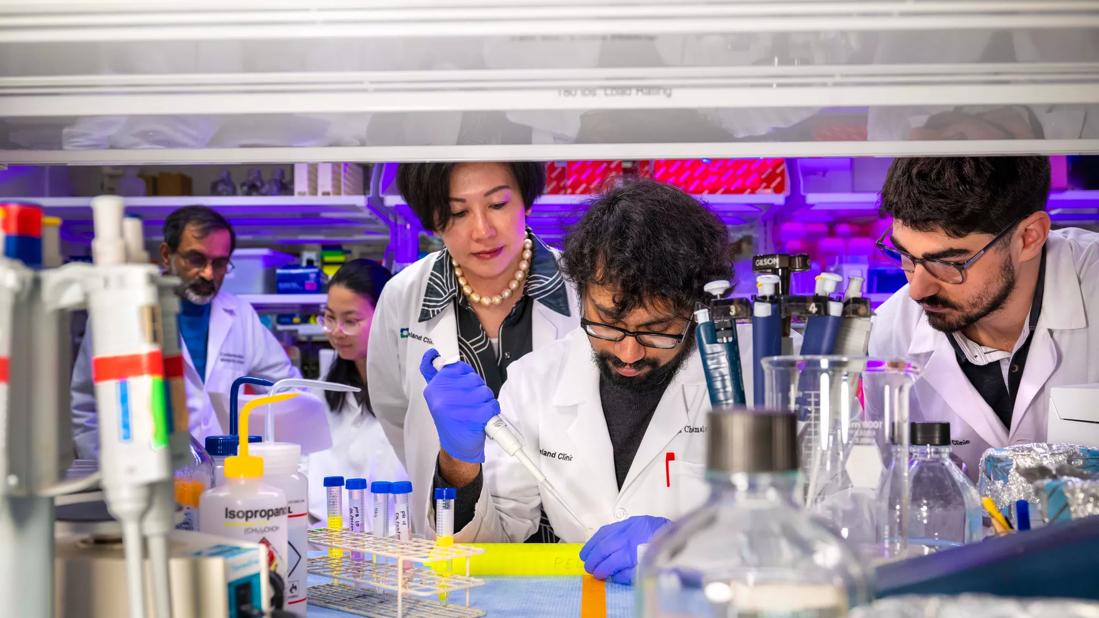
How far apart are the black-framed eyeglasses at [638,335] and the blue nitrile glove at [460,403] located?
0.31 metres

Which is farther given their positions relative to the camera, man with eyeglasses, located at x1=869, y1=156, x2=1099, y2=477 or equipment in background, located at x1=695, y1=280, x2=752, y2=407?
man with eyeglasses, located at x1=869, y1=156, x2=1099, y2=477

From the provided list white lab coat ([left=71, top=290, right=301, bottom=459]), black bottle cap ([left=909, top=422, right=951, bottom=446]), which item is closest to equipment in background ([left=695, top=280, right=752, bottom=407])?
black bottle cap ([left=909, top=422, right=951, bottom=446])

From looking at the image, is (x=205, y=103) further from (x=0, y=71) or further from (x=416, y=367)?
(x=416, y=367)

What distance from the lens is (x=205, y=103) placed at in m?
1.04

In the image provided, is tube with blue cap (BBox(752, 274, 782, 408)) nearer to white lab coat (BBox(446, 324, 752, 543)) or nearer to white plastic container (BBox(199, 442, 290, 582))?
white plastic container (BBox(199, 442, 290, 582))

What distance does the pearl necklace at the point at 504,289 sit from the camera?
9.55ft

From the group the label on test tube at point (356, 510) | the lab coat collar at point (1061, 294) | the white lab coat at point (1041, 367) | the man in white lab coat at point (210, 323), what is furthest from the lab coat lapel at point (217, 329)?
the lab coat collar at point (1061, 294)

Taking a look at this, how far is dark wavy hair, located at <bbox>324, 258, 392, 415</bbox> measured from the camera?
3820 millimetres

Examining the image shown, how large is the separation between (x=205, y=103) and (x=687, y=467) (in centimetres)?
79

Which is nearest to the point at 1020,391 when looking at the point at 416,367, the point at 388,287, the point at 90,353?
the point at 416,367

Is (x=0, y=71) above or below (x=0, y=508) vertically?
above

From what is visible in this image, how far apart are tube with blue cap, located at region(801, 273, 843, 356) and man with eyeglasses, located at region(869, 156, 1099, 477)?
1125 millimetres

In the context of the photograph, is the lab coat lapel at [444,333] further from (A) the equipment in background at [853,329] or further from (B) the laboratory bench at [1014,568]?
(B) the laboratory bench at [1014,568]

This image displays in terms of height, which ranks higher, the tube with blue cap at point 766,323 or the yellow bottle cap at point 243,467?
the tube with blue cap at point 766,323
